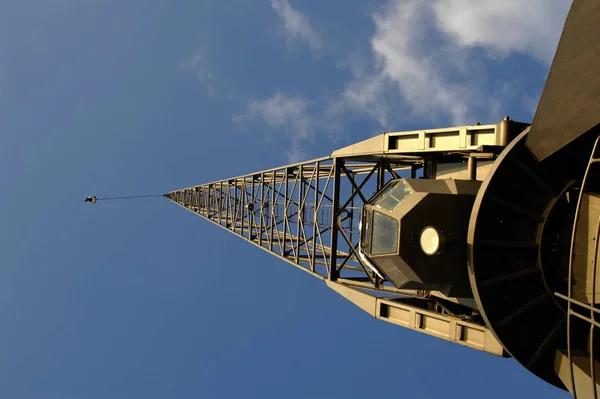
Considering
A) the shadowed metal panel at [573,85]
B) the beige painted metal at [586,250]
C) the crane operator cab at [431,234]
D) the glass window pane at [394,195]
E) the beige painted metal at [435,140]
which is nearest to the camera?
the shadowed metal panel at [573,85]

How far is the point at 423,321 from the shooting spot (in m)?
13.6

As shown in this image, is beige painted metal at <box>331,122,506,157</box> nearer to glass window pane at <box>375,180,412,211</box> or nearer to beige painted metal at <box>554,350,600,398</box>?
glass window pane at <box>375,180,412,211</box>

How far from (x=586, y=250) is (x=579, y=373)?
3.10m

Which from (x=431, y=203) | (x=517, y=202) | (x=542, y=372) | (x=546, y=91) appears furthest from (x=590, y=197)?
(x=542, y=372)

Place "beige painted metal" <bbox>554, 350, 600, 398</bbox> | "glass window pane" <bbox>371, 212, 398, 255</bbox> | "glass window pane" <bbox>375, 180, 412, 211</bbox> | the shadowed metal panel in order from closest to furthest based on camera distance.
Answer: the shadowed metal panel
"beige painted metal" <bbox>554, 350, 600, 398</bbox>
"glass window pane" <bbox>371, 212, 398, 255</bbox>
"glass window pane" <bbox>375, 180, 412, 211</bbox>

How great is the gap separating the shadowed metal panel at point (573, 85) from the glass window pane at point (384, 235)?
14.8 ft

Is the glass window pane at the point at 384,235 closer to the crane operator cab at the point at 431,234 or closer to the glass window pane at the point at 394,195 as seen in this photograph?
the crane operator cab at the point at 431,234

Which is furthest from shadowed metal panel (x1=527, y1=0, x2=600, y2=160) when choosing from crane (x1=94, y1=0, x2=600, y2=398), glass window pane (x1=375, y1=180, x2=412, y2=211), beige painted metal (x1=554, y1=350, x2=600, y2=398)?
beige painted metal (x1=554, y1=350, x2=600, y2=398)

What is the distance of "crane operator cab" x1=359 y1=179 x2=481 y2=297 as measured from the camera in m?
11.8

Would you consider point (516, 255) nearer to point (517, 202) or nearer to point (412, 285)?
point (517, 202)

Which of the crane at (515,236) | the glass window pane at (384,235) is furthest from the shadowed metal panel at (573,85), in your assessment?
the glass window pane at (384,235)

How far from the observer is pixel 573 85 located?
9.09 metres

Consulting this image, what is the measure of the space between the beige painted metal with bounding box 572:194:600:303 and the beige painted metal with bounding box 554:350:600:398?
1.51 metres

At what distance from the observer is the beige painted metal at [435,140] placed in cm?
1148
